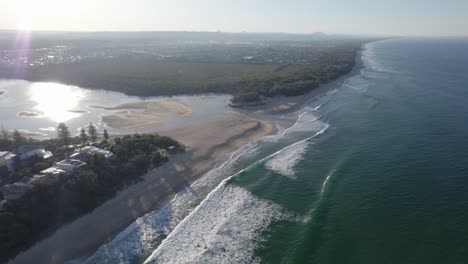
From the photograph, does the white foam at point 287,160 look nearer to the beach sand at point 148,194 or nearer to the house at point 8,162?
the beach sand at point 148,194

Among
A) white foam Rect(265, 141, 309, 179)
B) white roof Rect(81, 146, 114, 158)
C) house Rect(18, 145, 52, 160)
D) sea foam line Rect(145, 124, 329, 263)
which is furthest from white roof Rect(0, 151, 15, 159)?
white foam Rect(265, 141, 309, 179)

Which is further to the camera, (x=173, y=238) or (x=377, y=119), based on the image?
(x=377, y=119)

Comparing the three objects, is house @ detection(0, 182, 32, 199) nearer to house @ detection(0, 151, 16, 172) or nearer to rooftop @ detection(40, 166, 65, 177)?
rooftop @ detection(40, 166, 65, 177)

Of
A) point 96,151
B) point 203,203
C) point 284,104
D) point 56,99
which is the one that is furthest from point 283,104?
point 56,99

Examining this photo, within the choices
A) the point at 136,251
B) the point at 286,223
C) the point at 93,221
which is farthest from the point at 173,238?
the point at 286,223

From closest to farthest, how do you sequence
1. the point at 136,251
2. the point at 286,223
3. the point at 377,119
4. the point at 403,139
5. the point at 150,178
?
1. the point at 136,251
2. the point at 286,223
3. the point at 150,178
4. the point at 403,139
5. the point at 377,119

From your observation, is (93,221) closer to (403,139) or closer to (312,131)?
(312,131)

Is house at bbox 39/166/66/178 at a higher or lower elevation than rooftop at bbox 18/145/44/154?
lower

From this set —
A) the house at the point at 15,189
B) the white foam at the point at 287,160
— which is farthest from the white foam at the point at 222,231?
the house at the point at 15,189
